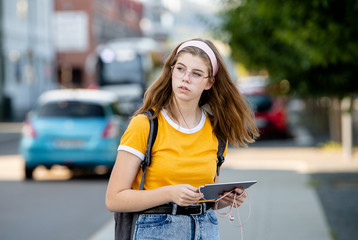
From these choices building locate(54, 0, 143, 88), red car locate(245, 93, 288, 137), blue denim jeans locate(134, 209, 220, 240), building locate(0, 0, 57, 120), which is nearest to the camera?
blue denim jeans locate(134, 209, 220, 240)

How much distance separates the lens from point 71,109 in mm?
12508

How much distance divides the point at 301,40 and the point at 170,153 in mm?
5076

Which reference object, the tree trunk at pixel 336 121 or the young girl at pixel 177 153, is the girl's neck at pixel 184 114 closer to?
the young girl at pixel 177 153

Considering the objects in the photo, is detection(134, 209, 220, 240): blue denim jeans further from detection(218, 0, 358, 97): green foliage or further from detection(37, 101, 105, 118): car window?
detection(37, 101, 105, 118): car window

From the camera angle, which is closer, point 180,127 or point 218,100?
point 180,127

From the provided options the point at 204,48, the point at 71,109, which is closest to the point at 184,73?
the point at 204,48

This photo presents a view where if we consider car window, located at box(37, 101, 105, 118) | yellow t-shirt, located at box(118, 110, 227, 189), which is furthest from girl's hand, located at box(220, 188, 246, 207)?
car window, located at box(37, 101, 105, 118)

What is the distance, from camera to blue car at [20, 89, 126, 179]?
12.1 m

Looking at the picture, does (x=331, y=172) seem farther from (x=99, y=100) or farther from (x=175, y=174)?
(x=175, y=174)

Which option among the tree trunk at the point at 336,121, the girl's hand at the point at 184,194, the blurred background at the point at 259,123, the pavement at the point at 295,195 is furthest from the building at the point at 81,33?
the girl's hand at the point at 184,194

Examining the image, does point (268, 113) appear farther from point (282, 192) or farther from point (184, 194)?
point (184, 194)

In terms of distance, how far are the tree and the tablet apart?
3.61 m

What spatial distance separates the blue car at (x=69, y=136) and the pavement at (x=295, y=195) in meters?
1.52

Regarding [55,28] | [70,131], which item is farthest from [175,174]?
[55,28]
